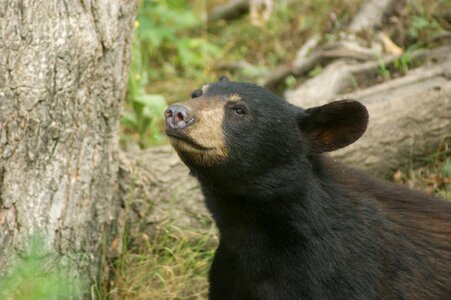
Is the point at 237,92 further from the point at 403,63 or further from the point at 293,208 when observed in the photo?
the point at 403,63

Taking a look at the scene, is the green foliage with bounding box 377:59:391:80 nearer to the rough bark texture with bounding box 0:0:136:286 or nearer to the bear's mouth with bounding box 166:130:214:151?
the rough bark texture with bounding box 0:0:136:286

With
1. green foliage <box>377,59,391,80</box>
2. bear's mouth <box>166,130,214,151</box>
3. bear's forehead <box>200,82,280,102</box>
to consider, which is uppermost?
green foliage <box>377,59,391,80</box>

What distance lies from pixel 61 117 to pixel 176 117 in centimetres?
103

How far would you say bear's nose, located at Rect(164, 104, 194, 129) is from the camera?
3.79m

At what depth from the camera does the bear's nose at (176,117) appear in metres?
3.79

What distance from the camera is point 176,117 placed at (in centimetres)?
379

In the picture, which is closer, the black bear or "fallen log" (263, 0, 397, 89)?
the black bear

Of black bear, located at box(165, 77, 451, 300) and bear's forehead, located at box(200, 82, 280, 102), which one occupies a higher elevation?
bear's forehead, located at box(200, 82, 280, 102)

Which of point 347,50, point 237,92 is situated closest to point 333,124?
point 237,92

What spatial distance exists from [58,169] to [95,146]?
0.32 meters

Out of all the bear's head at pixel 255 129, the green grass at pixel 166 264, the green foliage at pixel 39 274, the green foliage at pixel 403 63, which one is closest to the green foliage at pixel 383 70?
the green foliage at pixel 403 63

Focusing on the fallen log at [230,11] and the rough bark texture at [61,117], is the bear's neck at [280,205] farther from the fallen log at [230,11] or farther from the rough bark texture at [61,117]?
the fallen log at [230,11]

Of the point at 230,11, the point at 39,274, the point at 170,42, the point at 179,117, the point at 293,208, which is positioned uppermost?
the point at 230,11

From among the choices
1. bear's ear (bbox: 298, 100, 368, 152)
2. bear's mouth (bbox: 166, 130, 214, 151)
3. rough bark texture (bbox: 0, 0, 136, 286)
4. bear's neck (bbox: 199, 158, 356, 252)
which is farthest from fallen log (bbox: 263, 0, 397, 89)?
bear's mouth (bbox: 166, 130, 214, 151)
